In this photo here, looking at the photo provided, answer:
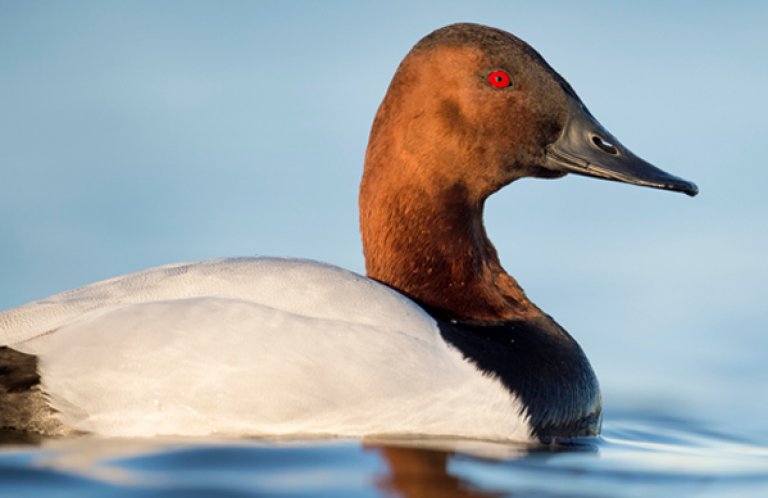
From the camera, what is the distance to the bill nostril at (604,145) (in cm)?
547

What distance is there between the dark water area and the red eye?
1.37 m

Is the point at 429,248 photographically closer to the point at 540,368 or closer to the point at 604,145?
the point at 540,368

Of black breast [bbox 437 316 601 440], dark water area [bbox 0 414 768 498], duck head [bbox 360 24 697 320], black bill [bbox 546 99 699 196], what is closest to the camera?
dark water area [bbox 0 414 768 498]

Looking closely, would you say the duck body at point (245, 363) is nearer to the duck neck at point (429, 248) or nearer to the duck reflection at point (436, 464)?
the duck reflection at point (436, 464)

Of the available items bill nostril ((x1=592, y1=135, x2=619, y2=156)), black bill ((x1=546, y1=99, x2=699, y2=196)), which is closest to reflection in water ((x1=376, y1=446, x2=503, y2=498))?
black bill ((x1=546, y1=99, x2=699, y2=196))

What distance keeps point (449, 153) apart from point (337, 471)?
5.37 feet

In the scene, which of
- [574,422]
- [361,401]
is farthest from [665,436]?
[361,401]

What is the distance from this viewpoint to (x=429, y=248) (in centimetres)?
528

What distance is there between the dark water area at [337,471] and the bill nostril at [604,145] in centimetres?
127

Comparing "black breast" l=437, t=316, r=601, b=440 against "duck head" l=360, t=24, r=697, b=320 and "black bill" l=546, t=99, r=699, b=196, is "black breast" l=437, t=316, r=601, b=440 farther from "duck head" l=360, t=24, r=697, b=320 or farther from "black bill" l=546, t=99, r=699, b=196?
"black bill" l=546, t=99, r=699, b=196

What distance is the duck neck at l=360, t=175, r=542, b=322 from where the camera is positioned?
207 inches

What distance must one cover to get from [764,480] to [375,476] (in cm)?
140

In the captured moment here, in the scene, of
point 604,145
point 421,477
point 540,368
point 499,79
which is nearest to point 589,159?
point 604,145

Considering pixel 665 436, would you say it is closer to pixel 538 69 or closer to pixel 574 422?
pixel 574 422
